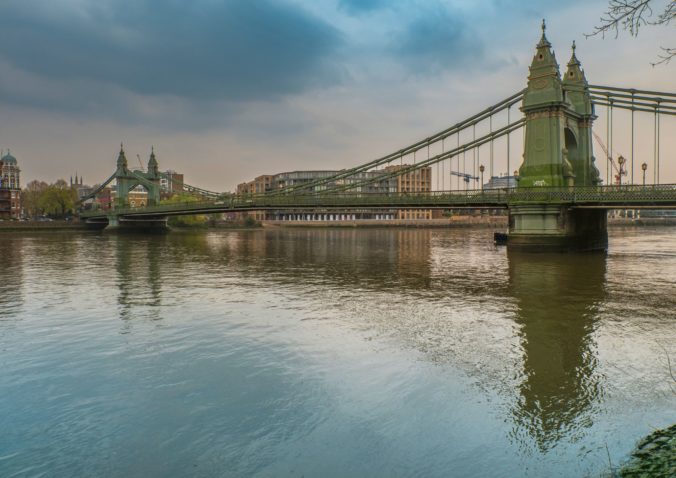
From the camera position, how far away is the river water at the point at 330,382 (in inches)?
289

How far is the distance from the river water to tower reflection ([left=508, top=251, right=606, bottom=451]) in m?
0.05

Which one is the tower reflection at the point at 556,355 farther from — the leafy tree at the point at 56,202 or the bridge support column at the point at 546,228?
the leafy tree at the point at 56,202

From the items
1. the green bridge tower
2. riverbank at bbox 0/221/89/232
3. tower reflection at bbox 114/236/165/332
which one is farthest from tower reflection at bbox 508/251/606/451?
riverbank at bbox 0/221/89/232

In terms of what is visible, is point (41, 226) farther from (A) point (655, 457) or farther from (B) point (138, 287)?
(A) point (655, 457)

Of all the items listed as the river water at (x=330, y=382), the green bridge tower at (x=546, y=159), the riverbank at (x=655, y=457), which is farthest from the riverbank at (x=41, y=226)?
the riverbank at (x=655, y=457)

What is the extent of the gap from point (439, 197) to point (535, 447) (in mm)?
42143

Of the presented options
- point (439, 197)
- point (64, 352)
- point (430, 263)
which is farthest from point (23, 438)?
point (439, 197)

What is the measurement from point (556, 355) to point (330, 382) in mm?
5711

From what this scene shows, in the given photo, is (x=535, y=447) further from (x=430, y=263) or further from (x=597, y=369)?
(x=430, y=263)

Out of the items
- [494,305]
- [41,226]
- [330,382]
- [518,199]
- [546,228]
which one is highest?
[518,199]

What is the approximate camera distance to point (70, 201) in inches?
4835

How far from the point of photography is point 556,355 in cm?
1240

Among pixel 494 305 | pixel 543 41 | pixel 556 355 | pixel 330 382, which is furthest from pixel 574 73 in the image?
pixel 330 382

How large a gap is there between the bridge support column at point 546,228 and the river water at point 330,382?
18.5 metres
